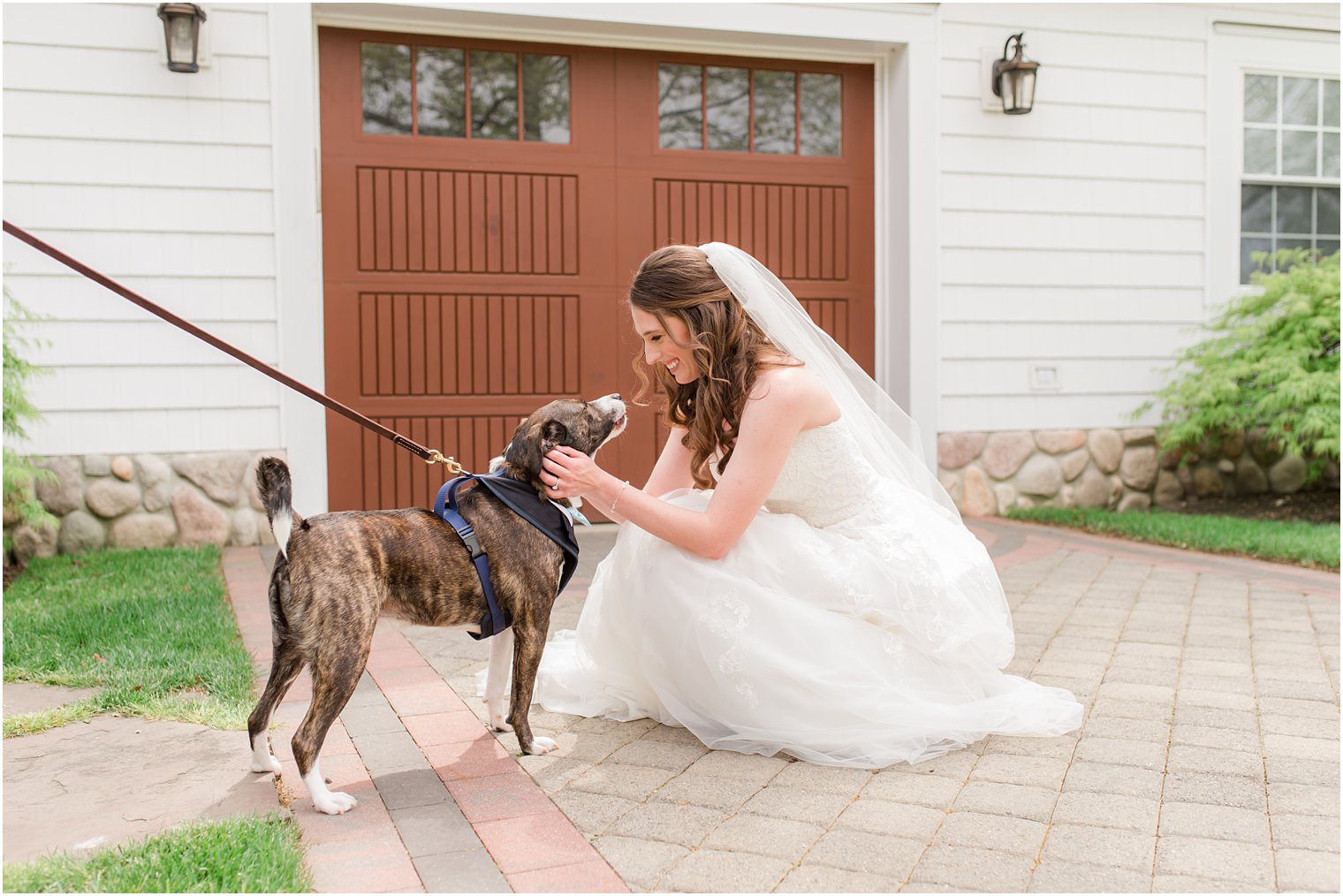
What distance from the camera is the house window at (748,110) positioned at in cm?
687

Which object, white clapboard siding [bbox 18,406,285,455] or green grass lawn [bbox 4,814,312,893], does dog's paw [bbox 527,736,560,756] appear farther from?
white clapboard siding [bbox 18,406,285,455]

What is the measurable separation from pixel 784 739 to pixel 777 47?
544 cm

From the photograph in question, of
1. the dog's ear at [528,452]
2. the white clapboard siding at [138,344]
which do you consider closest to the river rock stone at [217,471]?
the white clapboard siding at [138,344]

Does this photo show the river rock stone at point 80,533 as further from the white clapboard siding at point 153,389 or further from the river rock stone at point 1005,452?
the river rock stone at point 1005,452

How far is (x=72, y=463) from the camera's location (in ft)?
18.7

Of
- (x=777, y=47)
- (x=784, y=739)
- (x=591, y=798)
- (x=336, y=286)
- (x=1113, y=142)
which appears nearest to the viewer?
(x=591, y=798)

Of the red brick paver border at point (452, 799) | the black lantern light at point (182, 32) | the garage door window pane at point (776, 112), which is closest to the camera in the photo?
Answer: the red brick paver border at point (452, 799)

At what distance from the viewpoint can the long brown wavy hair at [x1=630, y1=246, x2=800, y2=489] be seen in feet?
10.0

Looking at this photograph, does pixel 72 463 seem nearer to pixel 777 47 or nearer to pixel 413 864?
pixel 413 864

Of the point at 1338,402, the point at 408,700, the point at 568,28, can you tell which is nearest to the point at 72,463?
the point at 408,700

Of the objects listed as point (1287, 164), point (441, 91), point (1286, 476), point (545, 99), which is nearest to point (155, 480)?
point (441, 91)

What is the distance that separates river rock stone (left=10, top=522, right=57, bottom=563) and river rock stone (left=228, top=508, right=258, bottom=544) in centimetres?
90

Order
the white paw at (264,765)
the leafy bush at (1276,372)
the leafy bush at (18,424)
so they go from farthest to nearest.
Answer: the leafy bush at (1276,372), the leafy bush at (18,424), the white paw at (264,765)

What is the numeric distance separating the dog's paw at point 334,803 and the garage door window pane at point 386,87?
193 inches
